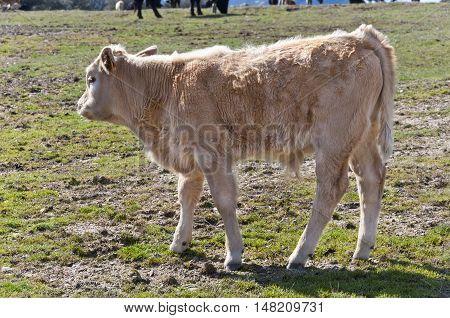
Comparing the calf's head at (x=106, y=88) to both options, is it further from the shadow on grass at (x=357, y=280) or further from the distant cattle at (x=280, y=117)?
the shadow on grass at (x=357, y=280)

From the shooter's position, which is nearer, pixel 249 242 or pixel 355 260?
→ pixel 355 260

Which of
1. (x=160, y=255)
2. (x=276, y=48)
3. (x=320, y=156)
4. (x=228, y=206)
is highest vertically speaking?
(x=276, y=48)

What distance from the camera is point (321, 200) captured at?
742 cm

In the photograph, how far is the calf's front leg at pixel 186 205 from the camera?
8156mm

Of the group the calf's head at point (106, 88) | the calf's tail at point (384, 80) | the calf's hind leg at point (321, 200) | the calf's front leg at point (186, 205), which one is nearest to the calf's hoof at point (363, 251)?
the calf's hind leg at point (321, 200)

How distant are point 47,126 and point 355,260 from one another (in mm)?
8411

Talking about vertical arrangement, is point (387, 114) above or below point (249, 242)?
above

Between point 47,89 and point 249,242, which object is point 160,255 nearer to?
point 249,242

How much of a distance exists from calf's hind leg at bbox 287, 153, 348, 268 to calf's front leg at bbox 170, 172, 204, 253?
4.27ft

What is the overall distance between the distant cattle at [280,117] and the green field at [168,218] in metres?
0.39

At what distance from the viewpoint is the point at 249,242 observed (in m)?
8.32

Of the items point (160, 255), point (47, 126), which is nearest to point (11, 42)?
point (47, 126)

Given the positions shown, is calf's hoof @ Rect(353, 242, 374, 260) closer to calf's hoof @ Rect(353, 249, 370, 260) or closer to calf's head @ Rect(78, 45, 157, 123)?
calf's hoof @ Rect(353, 249, 370, 260)

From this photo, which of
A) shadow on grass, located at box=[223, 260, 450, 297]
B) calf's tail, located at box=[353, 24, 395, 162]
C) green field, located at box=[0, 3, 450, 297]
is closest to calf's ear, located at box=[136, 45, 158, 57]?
green field, located at box=[0, 3, 450, 297]
